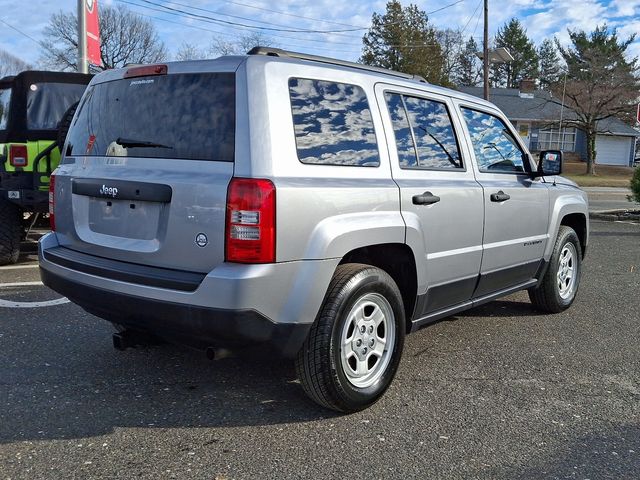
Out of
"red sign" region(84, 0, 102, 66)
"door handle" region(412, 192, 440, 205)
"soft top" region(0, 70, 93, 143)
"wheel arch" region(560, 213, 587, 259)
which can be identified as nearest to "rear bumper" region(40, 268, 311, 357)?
"door handle" region(412, 192, 440, 205)

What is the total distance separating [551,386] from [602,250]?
6.75 meters

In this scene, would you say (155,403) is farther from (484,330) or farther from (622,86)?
(622,86)

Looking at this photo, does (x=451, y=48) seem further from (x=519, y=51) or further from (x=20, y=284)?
(x=20, y=284)

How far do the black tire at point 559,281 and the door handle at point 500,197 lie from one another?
1177mm

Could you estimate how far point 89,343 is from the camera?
→ 15.3 ft

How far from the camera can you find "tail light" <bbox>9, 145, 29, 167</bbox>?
7438mm

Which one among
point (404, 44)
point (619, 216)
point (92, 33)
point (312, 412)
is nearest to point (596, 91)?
point (404, 44)

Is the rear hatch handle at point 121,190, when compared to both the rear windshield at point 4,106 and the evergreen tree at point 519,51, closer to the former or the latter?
the rear windshield at point 4,106

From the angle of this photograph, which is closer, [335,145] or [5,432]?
[5,432]

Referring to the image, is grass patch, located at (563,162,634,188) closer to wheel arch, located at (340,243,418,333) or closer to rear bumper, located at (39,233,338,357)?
wheel arch, located at (340,243,418,333)

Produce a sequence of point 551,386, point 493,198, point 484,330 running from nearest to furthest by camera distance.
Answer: point 551,386
point 493,198
point 484,330

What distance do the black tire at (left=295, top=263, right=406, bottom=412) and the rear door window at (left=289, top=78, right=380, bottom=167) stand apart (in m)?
0.63

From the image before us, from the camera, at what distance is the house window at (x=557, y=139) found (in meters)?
50.6

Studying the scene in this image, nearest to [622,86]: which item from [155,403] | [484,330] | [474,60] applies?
[474,60]
